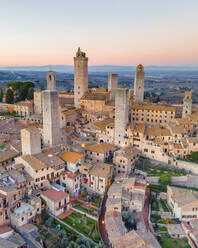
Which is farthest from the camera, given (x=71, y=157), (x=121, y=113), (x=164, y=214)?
(x=121, y=113)

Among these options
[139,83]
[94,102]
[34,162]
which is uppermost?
[139,83]

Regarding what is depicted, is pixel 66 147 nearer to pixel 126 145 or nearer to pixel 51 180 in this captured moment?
pixel 51 180

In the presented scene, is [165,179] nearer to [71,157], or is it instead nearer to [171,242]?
[171,242]

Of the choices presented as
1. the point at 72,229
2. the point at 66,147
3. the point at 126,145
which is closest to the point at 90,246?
the point at 72,229

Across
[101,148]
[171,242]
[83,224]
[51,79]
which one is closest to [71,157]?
[101,148]

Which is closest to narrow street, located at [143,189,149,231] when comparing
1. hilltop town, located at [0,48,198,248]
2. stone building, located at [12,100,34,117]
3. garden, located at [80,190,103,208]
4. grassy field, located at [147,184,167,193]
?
hilltop town, located at [0,48,198,248]

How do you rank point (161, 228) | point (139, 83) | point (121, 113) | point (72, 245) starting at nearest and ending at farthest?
point (72, 245)
point (161, 228)
point (121, 113)
point (139, 83)
